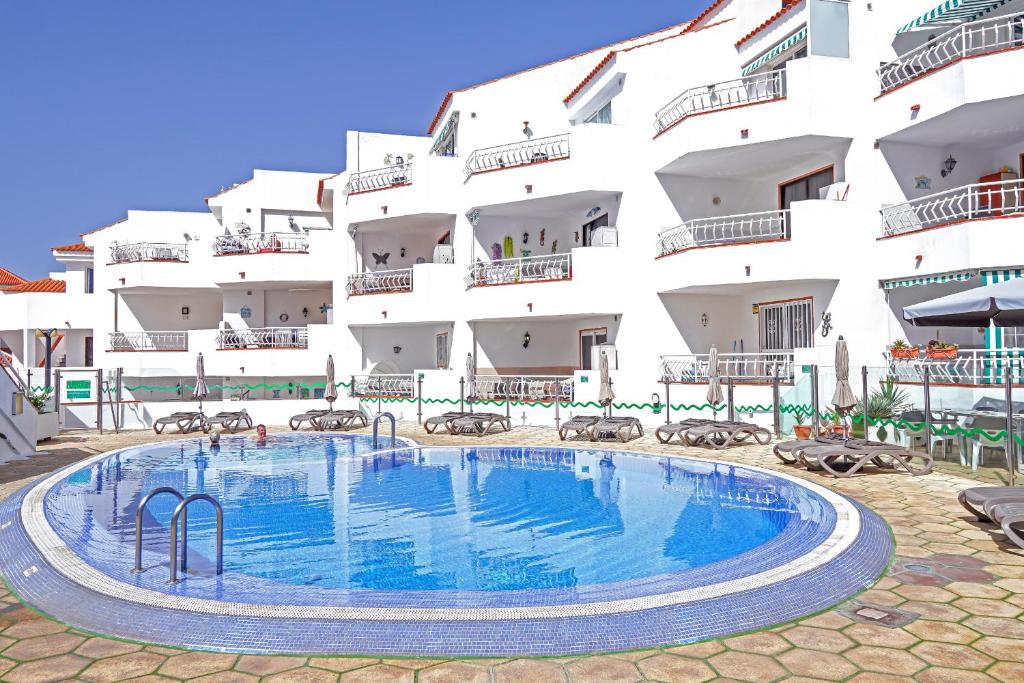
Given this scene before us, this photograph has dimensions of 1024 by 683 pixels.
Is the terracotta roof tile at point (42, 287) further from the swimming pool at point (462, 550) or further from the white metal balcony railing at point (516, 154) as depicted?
the swimming pool at point (462, 550)

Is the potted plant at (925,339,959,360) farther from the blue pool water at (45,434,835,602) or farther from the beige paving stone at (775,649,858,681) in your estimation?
the beige paving stone at (775,649,858,681)

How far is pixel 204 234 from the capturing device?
119ft

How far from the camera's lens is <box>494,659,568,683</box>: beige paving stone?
15.3 feet

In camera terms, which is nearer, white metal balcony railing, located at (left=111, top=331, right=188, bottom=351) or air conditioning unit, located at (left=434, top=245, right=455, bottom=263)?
air conditioning unit, located at (left=434, top=245, right=455, bottom=263)

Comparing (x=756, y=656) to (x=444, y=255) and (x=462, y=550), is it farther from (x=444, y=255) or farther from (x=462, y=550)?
(x=444, y=255)

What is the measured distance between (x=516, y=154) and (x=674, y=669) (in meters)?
23.7

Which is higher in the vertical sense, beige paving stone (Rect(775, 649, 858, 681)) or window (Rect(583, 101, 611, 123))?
window (Rect(583, 101, 611, 123))

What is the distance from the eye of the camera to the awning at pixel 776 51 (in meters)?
20.5

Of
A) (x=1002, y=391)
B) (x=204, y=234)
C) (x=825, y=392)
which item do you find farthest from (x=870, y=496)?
(x=204, y=234)

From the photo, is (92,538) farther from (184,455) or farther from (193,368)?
(193,368)

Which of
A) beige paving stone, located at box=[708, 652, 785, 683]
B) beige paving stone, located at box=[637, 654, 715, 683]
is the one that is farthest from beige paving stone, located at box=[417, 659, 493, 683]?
beige paving stone, located at box=[708, 652, 785, 683]

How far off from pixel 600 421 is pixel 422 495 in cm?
757

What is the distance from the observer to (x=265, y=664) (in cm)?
490

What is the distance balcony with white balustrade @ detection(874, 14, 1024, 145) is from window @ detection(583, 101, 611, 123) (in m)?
9.44
